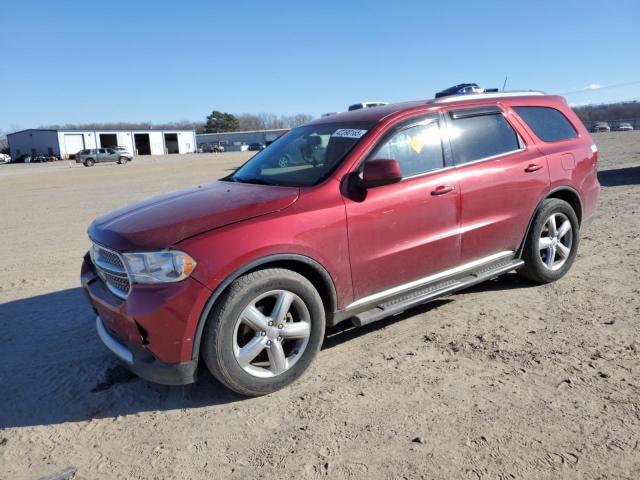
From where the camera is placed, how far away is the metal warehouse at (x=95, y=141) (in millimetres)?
75438

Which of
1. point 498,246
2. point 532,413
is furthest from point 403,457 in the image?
point 498,246

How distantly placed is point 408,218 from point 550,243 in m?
1.96

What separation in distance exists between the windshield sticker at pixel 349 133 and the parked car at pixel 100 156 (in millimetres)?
51575

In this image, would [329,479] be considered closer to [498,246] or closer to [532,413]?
[532,413]

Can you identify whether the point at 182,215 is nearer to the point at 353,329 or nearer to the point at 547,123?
the point at 353,329

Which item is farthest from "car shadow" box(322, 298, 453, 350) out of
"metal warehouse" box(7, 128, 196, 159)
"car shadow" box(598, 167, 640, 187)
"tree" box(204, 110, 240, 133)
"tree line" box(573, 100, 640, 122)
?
"tree" box(204, 110, 240, 133)

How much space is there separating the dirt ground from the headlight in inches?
35.5

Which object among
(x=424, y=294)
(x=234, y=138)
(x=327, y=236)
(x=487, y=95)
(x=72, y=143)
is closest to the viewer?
(x=327, y=236)

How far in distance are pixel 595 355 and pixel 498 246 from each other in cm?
124

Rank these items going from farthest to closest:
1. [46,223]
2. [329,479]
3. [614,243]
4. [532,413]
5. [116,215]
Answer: [46,223] → [614,243] → [116,215] → [532,413] → [329,479]

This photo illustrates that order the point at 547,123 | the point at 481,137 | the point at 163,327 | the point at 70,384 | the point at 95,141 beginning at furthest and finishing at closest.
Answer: the point at 95,141 → the point at 547,123 → the point at 481,137 → the point at 70,384 → the point at 163,327

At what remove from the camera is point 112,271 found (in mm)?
3195

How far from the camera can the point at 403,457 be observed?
2.57 meters

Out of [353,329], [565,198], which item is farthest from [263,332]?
[565,198]
